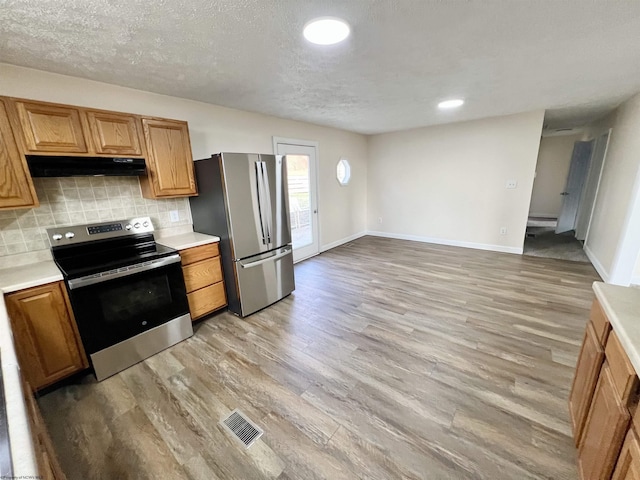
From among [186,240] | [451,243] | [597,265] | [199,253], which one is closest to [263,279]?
[199,253]

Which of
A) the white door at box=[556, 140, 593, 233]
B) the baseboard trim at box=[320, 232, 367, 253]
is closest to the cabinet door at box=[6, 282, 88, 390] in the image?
the baseboard trim at box=[320, 232, 367, 253]

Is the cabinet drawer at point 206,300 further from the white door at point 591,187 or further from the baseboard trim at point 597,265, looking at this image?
the white door at point 591,187

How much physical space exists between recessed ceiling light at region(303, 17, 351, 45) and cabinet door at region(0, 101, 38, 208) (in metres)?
2.13

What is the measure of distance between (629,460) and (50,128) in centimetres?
365

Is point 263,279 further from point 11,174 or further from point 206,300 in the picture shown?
point 11,174

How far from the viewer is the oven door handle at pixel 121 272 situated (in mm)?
1868

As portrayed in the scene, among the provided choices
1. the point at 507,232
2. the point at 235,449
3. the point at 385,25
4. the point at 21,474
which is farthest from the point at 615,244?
the point at 21,474

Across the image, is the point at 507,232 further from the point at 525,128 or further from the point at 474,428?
the point at 474,428

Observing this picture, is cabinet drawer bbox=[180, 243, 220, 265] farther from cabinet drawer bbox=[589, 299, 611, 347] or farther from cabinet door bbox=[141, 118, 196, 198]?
cabinet drawer bbox=[589, 299, 611, 347]

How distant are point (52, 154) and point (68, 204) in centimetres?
46

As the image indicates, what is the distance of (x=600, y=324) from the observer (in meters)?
1.30

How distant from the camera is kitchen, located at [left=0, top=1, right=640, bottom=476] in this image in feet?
6.88

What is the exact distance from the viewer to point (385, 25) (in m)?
1.56

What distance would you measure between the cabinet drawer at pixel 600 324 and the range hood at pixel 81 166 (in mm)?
3359
